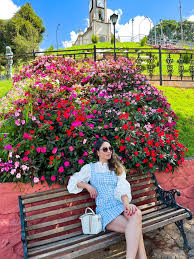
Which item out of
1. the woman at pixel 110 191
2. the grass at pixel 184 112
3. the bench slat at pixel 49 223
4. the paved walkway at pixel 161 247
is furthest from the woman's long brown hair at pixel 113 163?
the grass at pixel 184 112

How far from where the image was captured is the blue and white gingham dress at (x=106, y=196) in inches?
92.4

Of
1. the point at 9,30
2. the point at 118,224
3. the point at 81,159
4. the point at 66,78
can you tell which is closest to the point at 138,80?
the point at 66,78

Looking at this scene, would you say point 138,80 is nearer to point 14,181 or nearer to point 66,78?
point 66,78

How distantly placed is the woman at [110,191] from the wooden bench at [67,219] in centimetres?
15

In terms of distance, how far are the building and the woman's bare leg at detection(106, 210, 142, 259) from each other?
45.9 meters

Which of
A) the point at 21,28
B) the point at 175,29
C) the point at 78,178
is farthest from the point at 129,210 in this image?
the point at 175,29

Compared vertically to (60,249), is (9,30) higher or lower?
higher

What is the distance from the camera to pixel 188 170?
3.52 metres

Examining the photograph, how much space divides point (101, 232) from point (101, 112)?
1.86 metres

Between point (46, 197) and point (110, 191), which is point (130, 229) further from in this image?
point (46, 197)

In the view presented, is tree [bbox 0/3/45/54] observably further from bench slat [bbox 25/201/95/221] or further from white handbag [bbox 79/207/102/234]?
white handbag [bbox 79/207/102/234]

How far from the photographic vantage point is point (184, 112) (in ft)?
19.0

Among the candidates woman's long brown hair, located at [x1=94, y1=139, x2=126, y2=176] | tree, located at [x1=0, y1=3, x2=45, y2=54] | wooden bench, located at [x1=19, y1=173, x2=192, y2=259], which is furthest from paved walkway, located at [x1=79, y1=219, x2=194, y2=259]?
tree, located at [x1=0, y1=3, x2=45, y2=54]

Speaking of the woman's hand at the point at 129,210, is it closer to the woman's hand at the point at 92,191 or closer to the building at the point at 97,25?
the woman's hand at the point at 92,191
